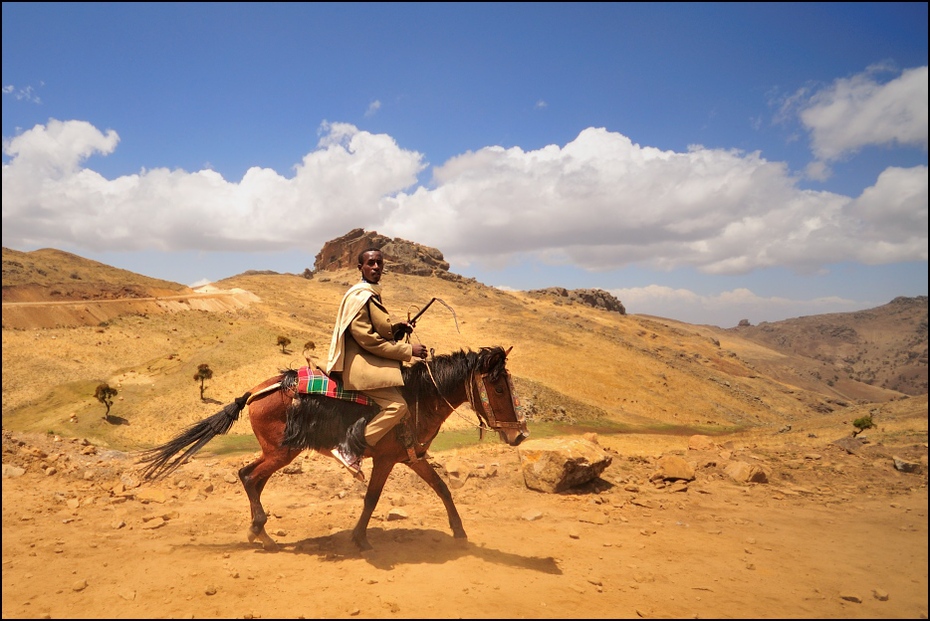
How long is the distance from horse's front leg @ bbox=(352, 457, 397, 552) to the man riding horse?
0.40m

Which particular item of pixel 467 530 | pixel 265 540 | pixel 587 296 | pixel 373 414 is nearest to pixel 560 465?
pixel 467 530

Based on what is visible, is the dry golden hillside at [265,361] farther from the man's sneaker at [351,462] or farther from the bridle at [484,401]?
the man's sneaker at [351,462]

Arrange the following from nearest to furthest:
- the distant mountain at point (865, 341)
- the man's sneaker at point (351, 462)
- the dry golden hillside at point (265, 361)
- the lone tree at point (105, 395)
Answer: the man's sneaker at point (351, 462)
the lone tree at point (105, 395)
the dry golden hillside at point (265, 361)
the distant mountain at point (865, 341)

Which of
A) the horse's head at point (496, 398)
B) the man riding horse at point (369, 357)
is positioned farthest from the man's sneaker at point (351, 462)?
the horse's head at point (496, 398)

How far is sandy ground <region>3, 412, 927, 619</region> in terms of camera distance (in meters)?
4.66

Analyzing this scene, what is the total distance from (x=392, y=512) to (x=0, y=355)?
906 inches

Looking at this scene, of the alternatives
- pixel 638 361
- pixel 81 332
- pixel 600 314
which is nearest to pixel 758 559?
pixel 81 332

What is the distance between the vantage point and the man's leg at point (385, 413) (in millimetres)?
5938

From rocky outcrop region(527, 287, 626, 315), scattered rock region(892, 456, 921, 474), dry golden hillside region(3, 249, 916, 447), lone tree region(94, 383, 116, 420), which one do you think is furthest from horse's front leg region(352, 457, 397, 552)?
rocky outcrop region(527, 287, 626, 315)

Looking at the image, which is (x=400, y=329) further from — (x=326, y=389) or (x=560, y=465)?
(x=560, y=465)

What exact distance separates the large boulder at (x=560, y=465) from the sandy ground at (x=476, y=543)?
33cm

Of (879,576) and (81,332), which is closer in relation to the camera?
(879,576)

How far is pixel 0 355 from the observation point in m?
A: 21.4

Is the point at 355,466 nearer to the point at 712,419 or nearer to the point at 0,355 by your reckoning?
the point at 0,355
